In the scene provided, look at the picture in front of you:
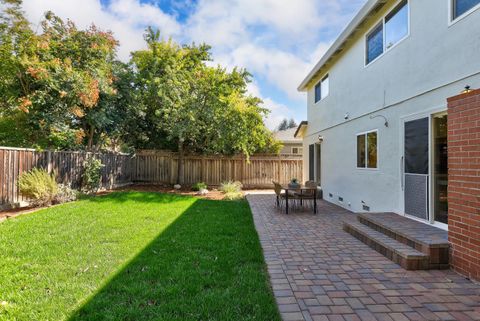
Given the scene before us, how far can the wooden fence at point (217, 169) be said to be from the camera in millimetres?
15234

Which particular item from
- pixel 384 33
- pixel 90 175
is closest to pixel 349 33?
pixel 384 33

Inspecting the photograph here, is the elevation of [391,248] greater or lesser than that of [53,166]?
lesser

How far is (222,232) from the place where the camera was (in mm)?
5980

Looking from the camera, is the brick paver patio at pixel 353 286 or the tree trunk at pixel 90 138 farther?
the tree trunk at pixel 90 138

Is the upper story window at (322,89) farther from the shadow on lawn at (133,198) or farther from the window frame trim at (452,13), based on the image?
the shadow on lawn at (133,198)

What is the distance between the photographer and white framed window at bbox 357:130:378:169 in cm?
706

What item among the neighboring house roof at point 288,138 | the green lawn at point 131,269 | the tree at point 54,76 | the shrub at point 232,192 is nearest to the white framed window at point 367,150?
the green lawn at point 131,269

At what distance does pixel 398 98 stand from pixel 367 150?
70.6 inches

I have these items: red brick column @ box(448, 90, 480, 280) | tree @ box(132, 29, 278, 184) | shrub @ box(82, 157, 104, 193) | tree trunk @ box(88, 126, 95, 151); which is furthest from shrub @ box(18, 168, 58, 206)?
red brick column @ box(448, 90, 480, 280)

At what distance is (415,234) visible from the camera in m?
4.45

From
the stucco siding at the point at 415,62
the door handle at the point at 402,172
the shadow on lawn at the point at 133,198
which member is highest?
the stucco siding at the point at 415,62

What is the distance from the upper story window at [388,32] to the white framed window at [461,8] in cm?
130

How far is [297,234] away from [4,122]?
13.0 meters

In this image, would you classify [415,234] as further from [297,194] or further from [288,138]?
[288,138]
